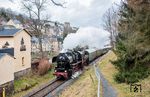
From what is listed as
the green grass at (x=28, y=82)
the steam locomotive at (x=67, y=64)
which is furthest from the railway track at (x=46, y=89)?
the green grass at (x=28, y=82)

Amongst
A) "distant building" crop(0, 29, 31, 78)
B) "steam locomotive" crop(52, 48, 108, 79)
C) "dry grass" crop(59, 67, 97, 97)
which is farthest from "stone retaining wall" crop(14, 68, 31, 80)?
"dry grass" crop(59, 67, 97, 97)

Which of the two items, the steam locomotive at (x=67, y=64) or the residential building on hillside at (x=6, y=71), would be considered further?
the steam locomotive at (x=67, y=64)

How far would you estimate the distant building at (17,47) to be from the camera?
39.9m

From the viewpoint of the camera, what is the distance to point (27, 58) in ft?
148

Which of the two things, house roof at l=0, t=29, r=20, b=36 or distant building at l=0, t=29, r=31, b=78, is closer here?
distant building at l=0, t=29, r=31, b=78

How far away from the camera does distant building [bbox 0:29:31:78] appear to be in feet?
131

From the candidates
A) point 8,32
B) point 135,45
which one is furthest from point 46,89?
point 135,45

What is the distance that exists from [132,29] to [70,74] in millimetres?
18109

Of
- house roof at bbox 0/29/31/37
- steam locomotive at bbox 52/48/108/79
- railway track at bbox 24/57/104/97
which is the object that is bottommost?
railway track at bbox 24/57/104/97

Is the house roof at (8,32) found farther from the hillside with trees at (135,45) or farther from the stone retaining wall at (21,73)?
the hillside with trees at (135,45)

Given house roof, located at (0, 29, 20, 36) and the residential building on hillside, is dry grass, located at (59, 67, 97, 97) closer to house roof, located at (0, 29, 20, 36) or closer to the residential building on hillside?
the residential building on hillside

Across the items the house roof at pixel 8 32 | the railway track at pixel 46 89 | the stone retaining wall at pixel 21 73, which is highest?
the house roof at pixel 8 32

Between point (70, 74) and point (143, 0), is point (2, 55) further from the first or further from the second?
point (143, 0)

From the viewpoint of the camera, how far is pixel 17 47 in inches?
1623
